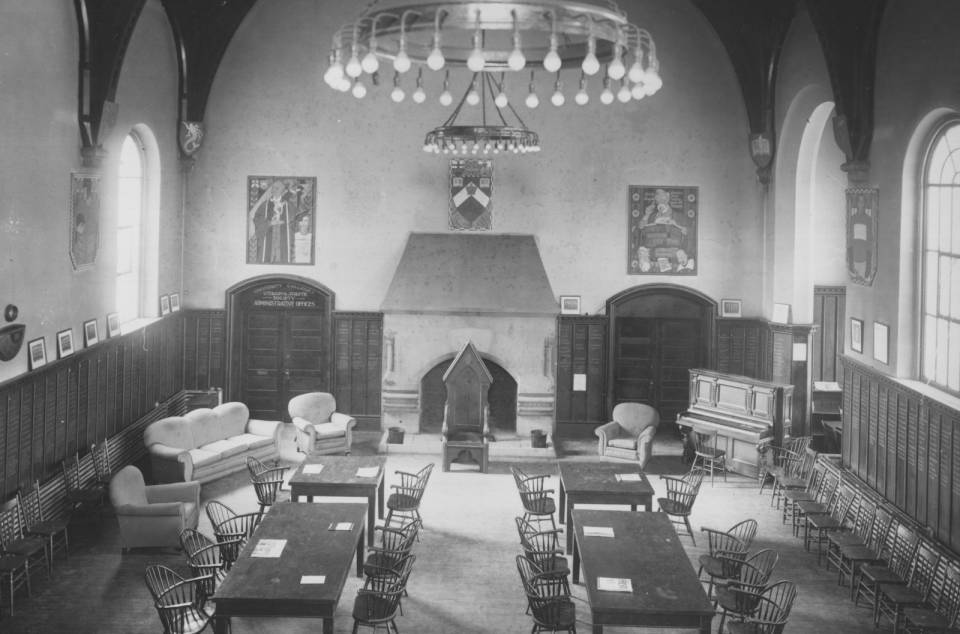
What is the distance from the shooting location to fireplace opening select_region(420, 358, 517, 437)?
17688 mm

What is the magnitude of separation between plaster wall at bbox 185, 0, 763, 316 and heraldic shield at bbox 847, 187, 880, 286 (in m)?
4.49

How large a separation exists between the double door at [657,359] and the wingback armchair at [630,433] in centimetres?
97

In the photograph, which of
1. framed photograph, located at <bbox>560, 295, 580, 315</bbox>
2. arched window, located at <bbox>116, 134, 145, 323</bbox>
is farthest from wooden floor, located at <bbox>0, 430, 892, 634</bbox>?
framed photograph, located at <bbox>560, 295, 580, 315</bbox>

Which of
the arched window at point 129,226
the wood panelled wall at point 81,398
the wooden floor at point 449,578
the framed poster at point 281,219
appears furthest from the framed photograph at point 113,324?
the framed poster at point 281,219

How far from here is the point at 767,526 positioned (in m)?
13.3

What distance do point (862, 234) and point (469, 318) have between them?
7.04 meters

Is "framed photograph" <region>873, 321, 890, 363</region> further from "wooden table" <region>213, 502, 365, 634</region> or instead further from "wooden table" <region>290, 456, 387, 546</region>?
"wooden table" <region>213, 502, 365, 634</region>

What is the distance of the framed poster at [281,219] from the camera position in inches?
689

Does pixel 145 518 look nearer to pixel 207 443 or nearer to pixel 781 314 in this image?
pixel 207 443

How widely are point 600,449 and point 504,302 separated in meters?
3.13

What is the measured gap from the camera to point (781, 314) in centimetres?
1678

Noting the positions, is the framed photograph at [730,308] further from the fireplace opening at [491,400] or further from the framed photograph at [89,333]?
the framed photograph at [89,333]

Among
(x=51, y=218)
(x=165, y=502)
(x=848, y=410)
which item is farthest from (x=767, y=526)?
(x=51, y=218)

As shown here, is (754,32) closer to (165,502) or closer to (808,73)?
(808,73)
